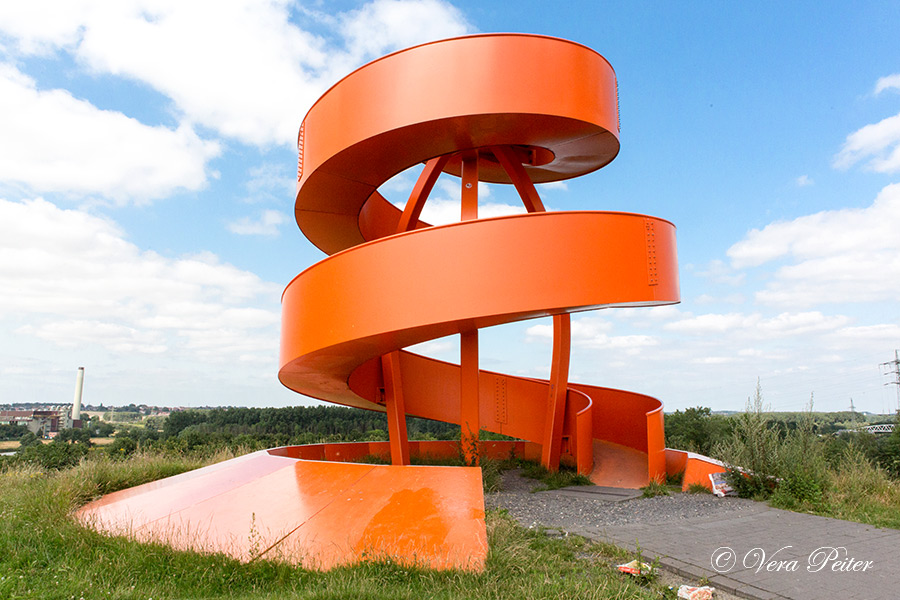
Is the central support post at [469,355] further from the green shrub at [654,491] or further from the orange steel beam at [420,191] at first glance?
the green shrub at [654,491]

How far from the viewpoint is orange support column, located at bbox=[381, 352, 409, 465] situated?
36.8 ft

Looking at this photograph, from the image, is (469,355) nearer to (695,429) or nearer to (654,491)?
(654,491)

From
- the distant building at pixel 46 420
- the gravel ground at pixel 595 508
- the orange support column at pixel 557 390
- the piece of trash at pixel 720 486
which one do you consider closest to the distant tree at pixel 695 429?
the orange support column at pixel 557 390

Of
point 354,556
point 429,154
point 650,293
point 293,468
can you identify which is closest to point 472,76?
point 429,154

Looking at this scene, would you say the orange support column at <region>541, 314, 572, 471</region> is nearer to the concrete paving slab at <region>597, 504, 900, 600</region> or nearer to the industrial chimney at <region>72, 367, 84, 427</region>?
the concrete paving slab at <region>597, 504, 900, 600</region>

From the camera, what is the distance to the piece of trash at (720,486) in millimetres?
8905

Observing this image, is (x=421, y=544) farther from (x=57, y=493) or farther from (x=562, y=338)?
(x=562, y=338)

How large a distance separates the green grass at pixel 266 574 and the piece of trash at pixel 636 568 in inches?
4.7

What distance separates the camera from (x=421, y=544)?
17.2ft

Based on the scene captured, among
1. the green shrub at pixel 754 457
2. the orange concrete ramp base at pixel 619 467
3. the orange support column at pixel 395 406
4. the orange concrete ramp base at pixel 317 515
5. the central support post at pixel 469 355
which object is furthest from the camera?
the orange concrete ramp base at pixel 619 467

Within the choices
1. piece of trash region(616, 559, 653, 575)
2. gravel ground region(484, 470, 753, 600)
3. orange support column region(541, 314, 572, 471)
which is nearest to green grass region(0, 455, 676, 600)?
piece of trash region(616, 559, 653, 575)

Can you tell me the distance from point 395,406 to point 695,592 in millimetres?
7497

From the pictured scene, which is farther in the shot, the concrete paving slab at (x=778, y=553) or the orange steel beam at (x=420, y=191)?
the orange steel beam at (x=420, y=191)

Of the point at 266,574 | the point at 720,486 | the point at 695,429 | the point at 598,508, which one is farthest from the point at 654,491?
the point at 695,429
